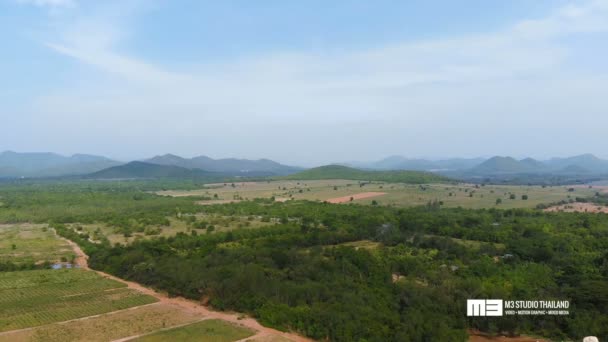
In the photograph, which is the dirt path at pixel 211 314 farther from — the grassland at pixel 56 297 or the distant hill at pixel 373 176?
the distant hill at pixel 373 176

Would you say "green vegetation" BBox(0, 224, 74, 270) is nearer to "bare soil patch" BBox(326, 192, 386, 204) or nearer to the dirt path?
the dirt path

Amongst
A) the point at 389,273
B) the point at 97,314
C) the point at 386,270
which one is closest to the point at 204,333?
the point at 97,314

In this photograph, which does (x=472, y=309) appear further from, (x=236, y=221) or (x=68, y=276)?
(x=236, y=221)

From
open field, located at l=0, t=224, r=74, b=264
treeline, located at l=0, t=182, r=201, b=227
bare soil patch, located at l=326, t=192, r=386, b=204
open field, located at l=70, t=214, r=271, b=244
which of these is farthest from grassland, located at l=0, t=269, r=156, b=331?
bare soil patch, located at l=326, t=192, r=386, b=204

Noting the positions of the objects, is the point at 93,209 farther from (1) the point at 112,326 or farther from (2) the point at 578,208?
(2) the point at 578,208

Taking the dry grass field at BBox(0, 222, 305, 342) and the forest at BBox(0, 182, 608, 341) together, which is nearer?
the dry grass field at BBox(0, 222, 305, 342)

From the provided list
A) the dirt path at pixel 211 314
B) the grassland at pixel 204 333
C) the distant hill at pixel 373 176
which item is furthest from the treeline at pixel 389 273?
the distant hill at pixel 373 176
